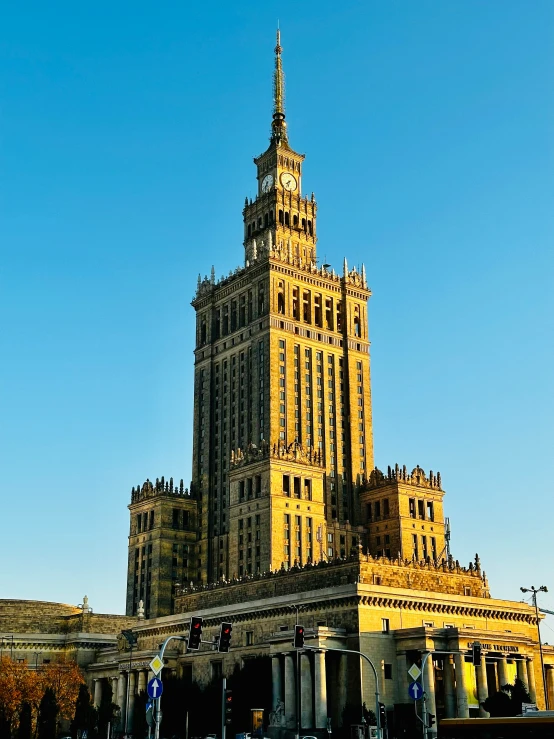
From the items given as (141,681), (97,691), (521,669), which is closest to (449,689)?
(521,669)

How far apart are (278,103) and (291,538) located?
93.9m

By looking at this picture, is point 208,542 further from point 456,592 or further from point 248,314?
point 456,592

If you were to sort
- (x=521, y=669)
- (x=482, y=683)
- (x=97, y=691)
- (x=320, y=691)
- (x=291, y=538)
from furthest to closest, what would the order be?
(x=97, y=691), (x=291, y=538), (x=521, y=669), (x=482, y=683), (x=320, y=691)

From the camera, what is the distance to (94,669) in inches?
5920

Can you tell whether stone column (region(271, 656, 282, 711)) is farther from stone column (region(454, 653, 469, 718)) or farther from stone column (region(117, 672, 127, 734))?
stone column (region(117, 672, 127, 734))

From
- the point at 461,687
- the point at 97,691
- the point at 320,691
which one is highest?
the point at 97,691

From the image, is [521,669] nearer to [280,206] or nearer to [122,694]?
[122,694]

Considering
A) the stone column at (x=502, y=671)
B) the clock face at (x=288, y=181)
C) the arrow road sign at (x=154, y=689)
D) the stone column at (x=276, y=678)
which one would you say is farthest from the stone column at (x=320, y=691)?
the clock face at (x=288, y=181)

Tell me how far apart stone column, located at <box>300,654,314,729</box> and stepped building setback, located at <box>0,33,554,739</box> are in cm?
16

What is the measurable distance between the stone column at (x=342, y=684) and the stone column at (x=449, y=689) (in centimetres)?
1086

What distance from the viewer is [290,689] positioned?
10544cm

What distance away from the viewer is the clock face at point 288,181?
18650cm

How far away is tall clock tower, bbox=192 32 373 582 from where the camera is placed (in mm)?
145875

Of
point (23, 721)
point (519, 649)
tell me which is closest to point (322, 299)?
point (519, 649)
